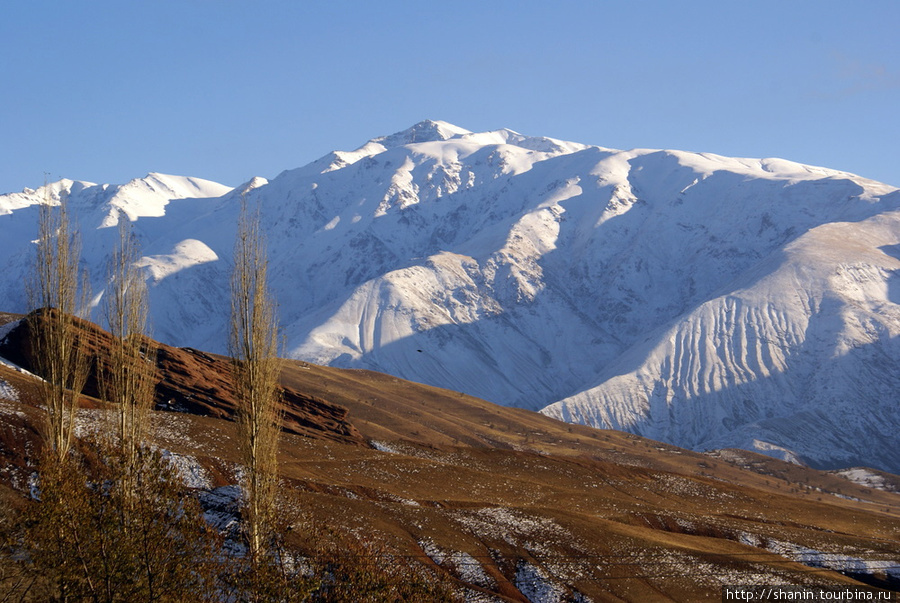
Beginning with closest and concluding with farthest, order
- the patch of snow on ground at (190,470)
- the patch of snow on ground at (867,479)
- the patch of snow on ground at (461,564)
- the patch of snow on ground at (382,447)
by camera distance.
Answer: the patch of snow on ground at (461,564) < the patch of snow on ground at (190,470) < the patch of snow on ground at (382,447) < the patch of snow on ground at (867,479)

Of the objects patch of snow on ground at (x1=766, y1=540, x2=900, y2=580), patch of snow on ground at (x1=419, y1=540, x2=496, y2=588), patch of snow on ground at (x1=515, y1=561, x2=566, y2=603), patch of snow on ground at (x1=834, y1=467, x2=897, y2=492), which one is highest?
patch of snow on ground at (x1=419, y1=540, x2=496, y2=588)

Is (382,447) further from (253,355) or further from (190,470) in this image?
(253,355)

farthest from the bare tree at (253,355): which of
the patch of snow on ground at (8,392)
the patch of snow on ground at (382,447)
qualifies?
the patch of snow on ground at (382,447)

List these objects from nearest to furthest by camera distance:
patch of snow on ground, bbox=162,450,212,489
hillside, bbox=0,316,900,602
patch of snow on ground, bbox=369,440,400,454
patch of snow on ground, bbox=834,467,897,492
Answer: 1. hillside, bbox=0,316,900,602
2. patch of snow on ground, bbox=162,450,212,489
3. patch of snow on ground, bbox=369,440,400,454
4. patch of snow on ground, bbox=834,467,897,492

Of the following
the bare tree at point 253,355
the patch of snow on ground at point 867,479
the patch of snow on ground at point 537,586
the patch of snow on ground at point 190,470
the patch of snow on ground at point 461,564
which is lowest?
the patch of snow on ground at point 867,479

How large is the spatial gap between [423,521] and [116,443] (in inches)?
808

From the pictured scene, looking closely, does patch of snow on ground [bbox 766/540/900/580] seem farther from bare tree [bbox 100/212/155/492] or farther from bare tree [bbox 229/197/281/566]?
bare tree [bbox 100/212/155/492]

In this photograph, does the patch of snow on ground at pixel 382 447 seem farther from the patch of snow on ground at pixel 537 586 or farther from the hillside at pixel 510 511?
the patch of snow on ground at pixel 537 586

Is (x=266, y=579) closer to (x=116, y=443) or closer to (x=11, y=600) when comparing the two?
(x=11, y=600)

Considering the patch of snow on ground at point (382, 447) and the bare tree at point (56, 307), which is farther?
the patch of snow on ground at point (382, 447)

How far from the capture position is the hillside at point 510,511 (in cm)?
4738

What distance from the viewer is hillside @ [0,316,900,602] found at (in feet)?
155

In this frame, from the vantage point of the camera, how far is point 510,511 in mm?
58750

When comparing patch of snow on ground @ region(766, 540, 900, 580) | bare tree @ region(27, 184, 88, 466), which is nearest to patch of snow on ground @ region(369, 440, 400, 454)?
patch of snow on ground @ region(766, 540, 900, 580)
